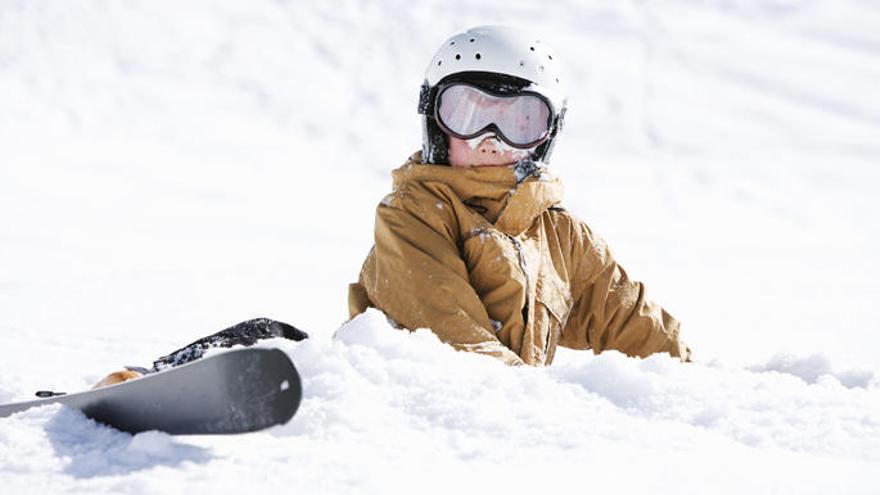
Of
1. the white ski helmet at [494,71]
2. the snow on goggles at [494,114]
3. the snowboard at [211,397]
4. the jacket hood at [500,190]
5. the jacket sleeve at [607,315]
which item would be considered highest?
the white ski helmet at [494,71]

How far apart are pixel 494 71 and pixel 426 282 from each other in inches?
33.5

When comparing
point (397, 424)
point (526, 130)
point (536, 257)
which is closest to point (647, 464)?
point (397, 424)

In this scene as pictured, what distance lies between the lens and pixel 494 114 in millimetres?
3705

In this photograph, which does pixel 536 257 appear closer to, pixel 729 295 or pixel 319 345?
pixel 319 345

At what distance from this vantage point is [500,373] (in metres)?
2.35

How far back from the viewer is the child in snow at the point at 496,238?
3.29 metres

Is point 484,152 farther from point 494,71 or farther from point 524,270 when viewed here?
point 524,270

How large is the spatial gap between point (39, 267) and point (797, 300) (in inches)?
254

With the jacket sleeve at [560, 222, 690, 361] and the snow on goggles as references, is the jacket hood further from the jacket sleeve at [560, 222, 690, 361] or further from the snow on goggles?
the jacket sleeve at [560, 222, 690, 361]

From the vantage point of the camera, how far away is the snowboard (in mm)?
1874

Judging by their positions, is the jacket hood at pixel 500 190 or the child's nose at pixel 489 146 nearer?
the jacket hood at pixel 500 190

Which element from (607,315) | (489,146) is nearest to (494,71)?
(489,146)

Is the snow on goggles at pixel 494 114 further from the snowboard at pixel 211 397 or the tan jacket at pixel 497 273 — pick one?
the snowboard at pixel 211 397

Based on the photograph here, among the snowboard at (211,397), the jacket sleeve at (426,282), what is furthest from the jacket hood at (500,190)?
the snowboard at (211,397)
